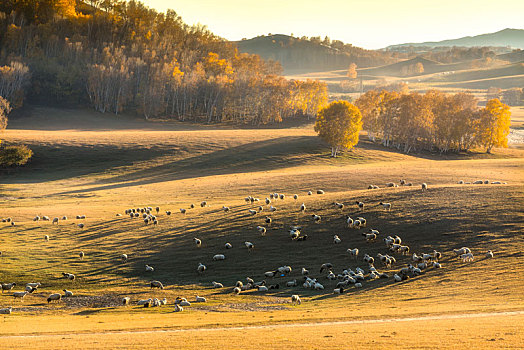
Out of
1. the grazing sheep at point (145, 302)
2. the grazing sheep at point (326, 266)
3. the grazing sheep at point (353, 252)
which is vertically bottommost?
the grazing sheep at point (145, 302)

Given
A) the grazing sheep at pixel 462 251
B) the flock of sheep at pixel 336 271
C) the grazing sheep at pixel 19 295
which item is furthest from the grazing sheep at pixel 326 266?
the grazing sheep at pixel 19 295

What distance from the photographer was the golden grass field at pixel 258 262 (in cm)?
2236

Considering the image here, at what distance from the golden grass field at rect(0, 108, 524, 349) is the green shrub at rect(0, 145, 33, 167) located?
7.43m

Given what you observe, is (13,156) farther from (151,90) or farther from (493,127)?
(493,127)

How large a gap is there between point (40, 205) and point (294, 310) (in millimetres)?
46117

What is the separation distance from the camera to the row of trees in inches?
4843

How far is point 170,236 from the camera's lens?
148 ft

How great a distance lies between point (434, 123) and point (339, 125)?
33.7m

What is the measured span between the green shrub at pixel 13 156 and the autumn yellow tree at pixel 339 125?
58.1m

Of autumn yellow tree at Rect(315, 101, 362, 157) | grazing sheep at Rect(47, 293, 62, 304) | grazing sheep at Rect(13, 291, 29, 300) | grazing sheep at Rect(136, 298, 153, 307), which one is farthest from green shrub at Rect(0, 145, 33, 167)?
grazing sheep at Rect(136, 298, 153, 307)

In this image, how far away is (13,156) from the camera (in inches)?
3565

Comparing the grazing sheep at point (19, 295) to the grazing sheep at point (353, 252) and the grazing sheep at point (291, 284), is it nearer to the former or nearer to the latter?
the grazing sheep at point (291, 284)

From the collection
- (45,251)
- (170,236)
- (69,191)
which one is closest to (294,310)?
(170,236)

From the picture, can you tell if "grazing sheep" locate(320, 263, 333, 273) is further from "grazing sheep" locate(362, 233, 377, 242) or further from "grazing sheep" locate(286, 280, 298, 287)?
"grazing sheep" locate(362, 233, 377, 242)
